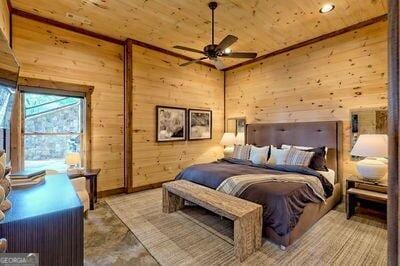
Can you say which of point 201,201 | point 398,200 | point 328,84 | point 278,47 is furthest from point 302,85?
point 398,200

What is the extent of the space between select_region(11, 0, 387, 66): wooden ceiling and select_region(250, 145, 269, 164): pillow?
84.7 inches

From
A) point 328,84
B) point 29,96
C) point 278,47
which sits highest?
point 278,47

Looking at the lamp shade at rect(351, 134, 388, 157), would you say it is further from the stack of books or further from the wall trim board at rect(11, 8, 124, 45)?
the wall trim board at rect(11, 8, 124, 45)

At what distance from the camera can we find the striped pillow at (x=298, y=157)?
3626 millimetres

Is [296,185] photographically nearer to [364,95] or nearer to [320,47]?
[364,95]

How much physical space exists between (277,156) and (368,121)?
4.99ft

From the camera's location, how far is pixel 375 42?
11.6ft

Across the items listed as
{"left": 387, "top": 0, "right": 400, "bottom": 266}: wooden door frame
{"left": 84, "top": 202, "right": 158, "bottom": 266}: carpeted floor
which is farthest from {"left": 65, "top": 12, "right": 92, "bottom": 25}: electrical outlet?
{"left": 387, "top": 0, "right": 400, "bottom": 266}: wooden door frame

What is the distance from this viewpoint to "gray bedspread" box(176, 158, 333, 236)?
2447mm

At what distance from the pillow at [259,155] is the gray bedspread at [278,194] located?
0.64 m

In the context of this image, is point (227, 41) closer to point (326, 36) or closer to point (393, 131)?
point (326, 36)

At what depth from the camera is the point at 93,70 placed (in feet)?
13.5

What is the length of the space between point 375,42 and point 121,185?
512cm

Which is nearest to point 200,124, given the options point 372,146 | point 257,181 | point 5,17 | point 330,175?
point 257,181
